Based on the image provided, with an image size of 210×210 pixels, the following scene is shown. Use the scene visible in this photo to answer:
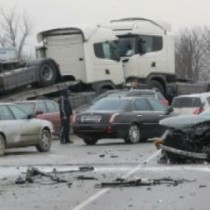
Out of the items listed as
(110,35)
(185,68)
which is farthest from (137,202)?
(185,68)

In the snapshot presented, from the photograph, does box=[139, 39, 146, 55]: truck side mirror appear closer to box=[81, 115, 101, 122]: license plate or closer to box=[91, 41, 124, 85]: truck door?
box=[91, 41, 124, 85]: truck door

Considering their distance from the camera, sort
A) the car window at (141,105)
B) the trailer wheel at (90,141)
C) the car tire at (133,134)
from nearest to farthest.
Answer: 1. the car tire at (133,134)
2. the trailer wheel at (90,141)
3. the car window at (141,105)

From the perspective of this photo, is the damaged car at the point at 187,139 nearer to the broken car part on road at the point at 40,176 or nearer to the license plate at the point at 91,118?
the broken car part on road at the point at 40,176

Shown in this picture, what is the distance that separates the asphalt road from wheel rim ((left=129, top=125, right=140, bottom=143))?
4.77 m

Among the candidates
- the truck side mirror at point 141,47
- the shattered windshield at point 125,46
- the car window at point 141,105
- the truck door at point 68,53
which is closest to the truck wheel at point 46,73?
the truck door at point 68,53

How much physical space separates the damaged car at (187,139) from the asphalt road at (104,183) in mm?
358

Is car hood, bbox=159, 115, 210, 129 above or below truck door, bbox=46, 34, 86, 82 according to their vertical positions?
below

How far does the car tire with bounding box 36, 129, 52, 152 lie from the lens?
2170cm

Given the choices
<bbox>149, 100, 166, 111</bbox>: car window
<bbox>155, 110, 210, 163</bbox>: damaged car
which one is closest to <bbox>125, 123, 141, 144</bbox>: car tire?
<bbox>149, 100, 166, 111</bbox>: car window

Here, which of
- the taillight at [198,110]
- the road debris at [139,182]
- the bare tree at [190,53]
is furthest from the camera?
the bare tree at [190,53]

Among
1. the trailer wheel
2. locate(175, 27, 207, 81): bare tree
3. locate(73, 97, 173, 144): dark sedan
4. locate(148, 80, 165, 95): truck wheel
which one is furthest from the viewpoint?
locate(175, 27, 207, 81): bare tree

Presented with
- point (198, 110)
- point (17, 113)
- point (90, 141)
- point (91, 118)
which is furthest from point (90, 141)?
point (198, 110)

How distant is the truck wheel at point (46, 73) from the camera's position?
30547 mm

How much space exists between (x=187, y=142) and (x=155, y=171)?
1840mm
